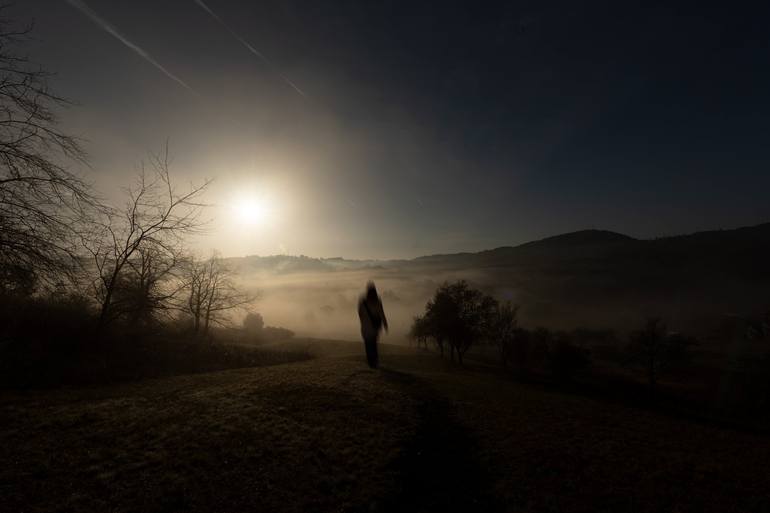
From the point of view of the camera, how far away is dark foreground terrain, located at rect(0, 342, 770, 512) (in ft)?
19.9

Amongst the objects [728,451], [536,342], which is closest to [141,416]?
[728,451]

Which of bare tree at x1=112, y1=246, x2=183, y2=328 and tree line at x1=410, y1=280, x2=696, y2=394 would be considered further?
tree line at x1=410, y1=280, x2=696, y2=394

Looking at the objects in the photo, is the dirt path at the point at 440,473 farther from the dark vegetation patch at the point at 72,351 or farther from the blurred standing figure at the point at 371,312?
the dark vegetation patch at the point at 72,351

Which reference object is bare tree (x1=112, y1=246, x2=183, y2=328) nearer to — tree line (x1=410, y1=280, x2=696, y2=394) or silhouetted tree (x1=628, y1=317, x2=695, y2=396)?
tree line (x1=410, y1=280, x2=696, y2=394)

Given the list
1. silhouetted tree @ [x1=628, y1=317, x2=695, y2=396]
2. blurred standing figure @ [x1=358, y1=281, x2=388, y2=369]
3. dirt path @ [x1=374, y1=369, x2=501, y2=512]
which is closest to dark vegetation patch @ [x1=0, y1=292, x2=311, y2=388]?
blurred standing figure @ [x1=358, y1=281, x2=388, y2=369]

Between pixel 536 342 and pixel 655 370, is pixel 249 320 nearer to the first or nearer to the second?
pixel 536 342

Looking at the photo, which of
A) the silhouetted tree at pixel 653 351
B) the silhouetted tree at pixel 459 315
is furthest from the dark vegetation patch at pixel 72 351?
the silhouetted tree at pixel 653 351

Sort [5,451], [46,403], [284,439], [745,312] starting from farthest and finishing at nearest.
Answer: [745,312] → [46,403] → [284,439] → [5,451]

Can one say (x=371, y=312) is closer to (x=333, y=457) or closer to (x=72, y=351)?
(x=333, y=457)

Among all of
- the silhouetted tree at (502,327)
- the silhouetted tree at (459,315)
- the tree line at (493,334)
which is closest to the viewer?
the silhouetted tree at (459,315)

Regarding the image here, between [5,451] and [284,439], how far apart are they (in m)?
5.68

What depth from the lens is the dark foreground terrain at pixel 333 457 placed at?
607 cm

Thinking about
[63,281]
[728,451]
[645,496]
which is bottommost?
[728,451]

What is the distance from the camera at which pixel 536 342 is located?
233ft
